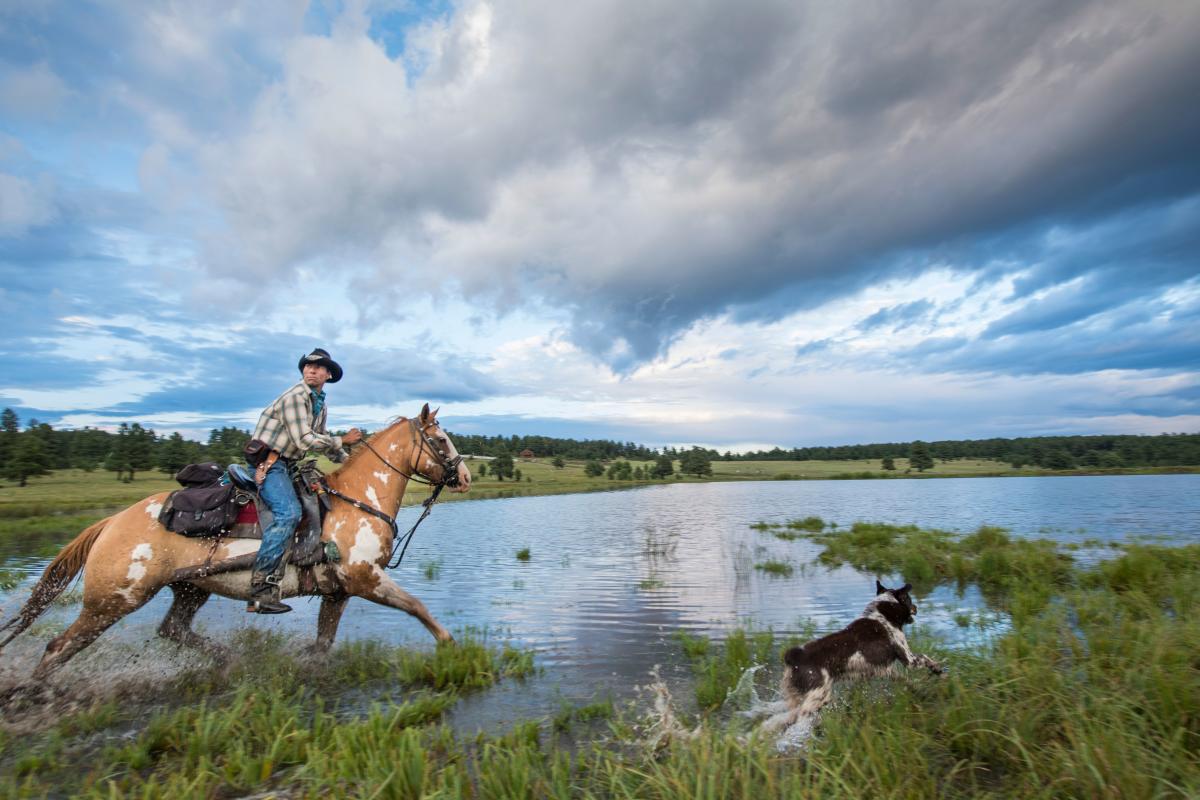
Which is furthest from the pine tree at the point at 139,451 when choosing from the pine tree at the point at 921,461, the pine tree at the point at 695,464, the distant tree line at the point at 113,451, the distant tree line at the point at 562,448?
the pine tree at the point at 921,461

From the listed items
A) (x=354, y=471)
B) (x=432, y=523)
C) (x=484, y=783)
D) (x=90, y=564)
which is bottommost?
(x=432, y=523)

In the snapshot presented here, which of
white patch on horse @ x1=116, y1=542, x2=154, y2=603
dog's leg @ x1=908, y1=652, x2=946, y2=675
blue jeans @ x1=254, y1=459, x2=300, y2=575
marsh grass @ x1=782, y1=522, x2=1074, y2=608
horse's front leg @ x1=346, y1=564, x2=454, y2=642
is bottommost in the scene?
marsh grass @ x1=782, y1=522, x2=1074, y2=608

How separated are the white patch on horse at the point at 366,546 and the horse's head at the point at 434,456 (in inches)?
40.8

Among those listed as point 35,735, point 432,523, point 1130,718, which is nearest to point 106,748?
point 35,735

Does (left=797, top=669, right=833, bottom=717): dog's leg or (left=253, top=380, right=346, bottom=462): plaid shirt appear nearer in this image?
(left=797, top=669, right=833, bottom=717): dog's leg

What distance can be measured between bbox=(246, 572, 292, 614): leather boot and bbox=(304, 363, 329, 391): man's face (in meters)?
2.54

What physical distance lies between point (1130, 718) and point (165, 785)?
7.19m

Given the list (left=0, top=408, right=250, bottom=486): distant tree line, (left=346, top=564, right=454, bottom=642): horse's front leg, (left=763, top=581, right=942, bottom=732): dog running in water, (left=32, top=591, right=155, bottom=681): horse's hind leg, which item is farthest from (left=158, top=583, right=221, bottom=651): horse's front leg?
(left=0, top=408, right=250, bottom=486): distant tree line

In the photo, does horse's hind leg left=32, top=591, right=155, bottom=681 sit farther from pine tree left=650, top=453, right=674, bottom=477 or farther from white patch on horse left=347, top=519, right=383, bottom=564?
pine tree left=650, top=453, right=674, bottom=477

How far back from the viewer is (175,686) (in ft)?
22.2

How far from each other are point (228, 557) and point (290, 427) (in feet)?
5.67

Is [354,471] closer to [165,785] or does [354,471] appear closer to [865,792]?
[165,785]

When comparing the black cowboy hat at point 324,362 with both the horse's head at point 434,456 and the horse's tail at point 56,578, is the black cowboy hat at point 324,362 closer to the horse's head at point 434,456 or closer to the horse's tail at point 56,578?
the horse's head at point 434,456

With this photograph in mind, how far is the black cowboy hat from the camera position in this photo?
7.57m
